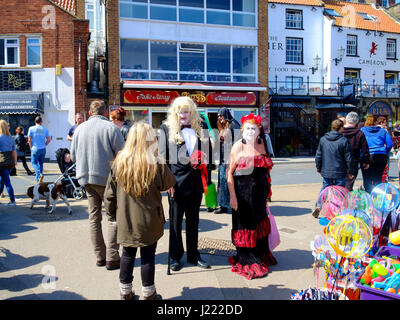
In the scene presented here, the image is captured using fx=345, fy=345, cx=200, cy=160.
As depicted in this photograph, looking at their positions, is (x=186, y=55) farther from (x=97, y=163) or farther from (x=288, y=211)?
(x=97, y=163)

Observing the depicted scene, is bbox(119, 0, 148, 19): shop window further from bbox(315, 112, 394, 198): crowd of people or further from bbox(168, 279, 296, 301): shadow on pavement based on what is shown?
bbox(168, 279, 296, 301): shadow on pavement

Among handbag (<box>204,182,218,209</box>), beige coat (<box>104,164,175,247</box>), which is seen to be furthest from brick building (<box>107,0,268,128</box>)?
beige coat (<box>104,164,175,247</box>)

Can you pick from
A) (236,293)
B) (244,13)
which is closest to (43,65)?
(244,13)

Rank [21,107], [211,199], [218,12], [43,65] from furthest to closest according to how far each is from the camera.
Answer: [218,12] < [43,65] < [21,107] < [211,199]

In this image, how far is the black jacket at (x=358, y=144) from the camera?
20.8ft

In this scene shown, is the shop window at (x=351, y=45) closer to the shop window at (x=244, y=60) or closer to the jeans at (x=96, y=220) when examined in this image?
the shop window at (x=244, y=60)

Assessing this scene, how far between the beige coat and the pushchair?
4.56 m


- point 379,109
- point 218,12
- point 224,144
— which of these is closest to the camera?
point 224,144

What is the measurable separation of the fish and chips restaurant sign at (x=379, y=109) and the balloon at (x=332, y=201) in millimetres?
24694

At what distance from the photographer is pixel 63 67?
1759cm

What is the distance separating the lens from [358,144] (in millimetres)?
6391

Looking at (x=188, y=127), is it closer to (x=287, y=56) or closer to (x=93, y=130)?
(x=93, y=130)

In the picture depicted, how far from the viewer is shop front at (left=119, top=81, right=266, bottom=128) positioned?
62.4ft

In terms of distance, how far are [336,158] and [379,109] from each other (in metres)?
23.9
